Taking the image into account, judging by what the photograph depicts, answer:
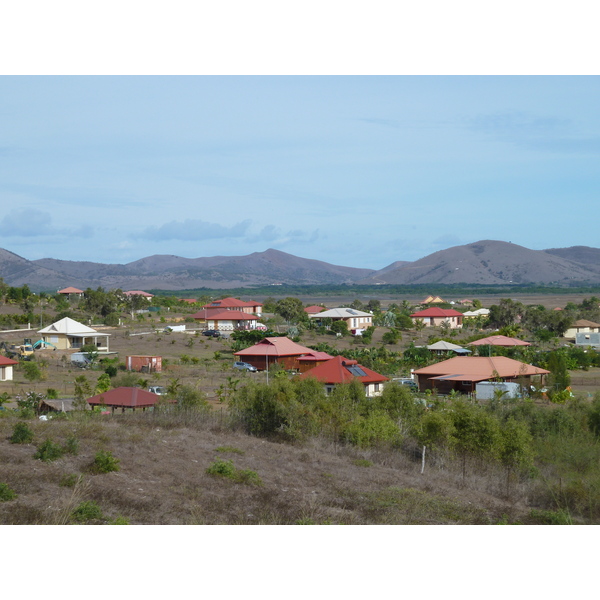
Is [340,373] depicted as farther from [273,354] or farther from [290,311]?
[290,311]

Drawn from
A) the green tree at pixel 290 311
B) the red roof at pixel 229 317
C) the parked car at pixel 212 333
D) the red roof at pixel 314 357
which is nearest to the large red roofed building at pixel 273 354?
the red roof at pixel 314 357

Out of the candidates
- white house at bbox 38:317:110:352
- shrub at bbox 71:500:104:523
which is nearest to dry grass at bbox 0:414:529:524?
shrub at bbox 71:500:104:523

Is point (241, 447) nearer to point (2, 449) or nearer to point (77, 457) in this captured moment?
point (77, 457)

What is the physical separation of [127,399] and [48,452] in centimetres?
829

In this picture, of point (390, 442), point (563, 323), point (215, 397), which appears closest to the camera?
point (390, 442)

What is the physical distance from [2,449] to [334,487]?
21.1 feet

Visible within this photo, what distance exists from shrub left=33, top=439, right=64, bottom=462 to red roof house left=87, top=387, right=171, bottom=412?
7.70 m

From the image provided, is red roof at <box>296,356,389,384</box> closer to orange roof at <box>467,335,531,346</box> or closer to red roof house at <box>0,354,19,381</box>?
red roof house at <box>0,354,19,381</box>

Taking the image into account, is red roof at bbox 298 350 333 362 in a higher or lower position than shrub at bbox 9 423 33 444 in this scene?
lower

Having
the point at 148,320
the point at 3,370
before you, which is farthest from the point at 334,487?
the point at 148,320

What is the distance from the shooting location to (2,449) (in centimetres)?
1352

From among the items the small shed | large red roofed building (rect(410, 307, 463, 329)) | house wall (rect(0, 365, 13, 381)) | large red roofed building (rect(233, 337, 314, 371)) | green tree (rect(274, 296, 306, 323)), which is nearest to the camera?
house wall (rect(0, 365, 13, 381))

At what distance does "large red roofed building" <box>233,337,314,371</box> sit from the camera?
4494 cm

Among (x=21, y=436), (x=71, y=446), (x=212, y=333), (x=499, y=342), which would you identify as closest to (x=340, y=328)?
(x=212, y=333)
